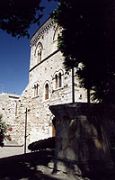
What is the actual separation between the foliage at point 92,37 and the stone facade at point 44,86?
5.94 metres

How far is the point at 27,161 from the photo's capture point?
7430 millimetres

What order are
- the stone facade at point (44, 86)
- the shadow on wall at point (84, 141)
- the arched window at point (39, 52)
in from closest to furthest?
1. the shadow on wall at point (84, 141)
2. the stone facade at point (44, 86)
3. the arched window at point (39, 52)

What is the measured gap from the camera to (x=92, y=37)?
9211 mm

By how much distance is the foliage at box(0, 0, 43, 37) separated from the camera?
6910 millimetres

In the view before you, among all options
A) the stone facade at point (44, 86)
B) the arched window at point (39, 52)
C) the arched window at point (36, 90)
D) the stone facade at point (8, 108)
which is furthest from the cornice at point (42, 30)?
the stone facade at point (8, 108)

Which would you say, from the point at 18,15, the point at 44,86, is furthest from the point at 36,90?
the point at 18,15

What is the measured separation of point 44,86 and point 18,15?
14124 mm

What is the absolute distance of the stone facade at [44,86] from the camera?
1827cm

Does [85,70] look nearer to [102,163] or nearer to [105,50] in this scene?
[105,50]

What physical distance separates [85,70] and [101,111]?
5.04 m

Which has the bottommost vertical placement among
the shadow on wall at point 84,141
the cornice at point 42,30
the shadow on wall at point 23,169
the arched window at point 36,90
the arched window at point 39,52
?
the shadow on wall at point 23,169

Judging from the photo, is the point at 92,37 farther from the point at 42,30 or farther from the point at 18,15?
the point at 42,30

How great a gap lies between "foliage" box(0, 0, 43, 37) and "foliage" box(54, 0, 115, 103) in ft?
6.94

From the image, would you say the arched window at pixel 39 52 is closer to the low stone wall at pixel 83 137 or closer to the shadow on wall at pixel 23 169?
the shadow on wall at pixel 23 169
